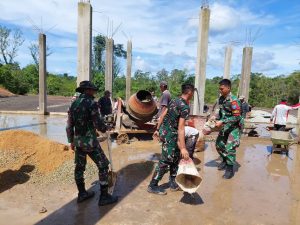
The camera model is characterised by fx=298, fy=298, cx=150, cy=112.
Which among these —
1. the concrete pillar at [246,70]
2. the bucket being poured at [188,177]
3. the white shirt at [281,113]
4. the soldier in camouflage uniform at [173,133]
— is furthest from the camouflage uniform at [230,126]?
the concrete pillar at [246,70]

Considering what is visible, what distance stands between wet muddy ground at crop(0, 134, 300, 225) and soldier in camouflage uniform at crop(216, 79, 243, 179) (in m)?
0.47

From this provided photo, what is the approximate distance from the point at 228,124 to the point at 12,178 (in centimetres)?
403

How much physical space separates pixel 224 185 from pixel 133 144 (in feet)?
12.1

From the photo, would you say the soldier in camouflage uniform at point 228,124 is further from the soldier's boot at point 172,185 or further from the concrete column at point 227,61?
the concrete column at point 227,61

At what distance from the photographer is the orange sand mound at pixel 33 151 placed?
5789mm

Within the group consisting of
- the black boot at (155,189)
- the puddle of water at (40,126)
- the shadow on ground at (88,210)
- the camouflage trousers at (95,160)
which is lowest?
the shadow on ground at (88,210)

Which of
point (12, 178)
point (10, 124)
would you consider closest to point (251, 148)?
point (12, 178)

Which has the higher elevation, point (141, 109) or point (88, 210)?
point (141, 109)

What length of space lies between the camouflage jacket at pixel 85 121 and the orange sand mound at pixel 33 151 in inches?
77.0

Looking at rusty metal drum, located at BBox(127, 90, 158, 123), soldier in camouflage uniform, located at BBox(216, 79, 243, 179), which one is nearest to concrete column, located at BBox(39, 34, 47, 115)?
rusty metal drum, located at BBox(127, 90, 158, 123)

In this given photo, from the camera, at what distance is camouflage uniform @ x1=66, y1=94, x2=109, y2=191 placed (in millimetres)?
4045

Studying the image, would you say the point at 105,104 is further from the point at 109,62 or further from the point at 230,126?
the point at 109,62

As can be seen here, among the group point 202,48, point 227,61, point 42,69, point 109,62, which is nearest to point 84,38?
point 202,48

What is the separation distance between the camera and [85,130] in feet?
13.5
